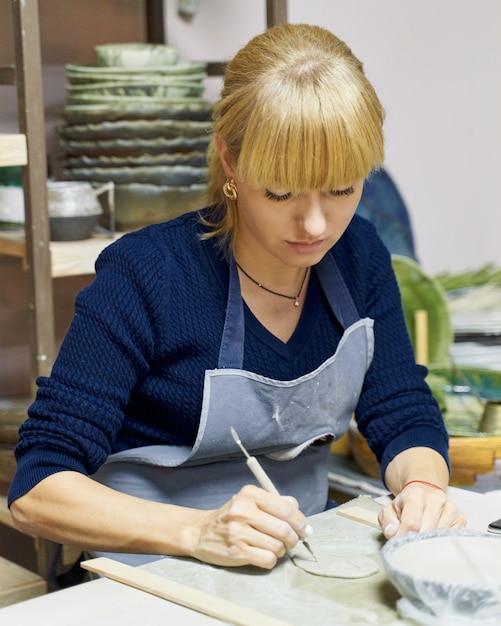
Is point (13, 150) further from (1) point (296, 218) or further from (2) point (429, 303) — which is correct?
(2) point (429, 303)

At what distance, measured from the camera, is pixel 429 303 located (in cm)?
228

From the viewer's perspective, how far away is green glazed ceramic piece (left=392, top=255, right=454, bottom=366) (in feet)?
7.42

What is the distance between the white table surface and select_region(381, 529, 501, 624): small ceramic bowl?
46 mm

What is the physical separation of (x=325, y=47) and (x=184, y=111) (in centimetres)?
63

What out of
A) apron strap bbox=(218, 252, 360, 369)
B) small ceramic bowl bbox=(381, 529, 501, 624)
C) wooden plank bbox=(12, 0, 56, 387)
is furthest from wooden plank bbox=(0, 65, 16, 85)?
small ceramic bowl bbox=(381, 529, 501, 624)

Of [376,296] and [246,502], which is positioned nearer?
[246,502]

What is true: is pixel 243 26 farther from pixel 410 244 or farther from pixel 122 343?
pixel 122 343

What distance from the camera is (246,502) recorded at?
3.77 feet

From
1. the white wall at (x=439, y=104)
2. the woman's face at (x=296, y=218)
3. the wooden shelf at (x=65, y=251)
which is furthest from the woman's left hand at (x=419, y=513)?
the white wall at (x=439, y=104)

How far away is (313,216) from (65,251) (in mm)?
665

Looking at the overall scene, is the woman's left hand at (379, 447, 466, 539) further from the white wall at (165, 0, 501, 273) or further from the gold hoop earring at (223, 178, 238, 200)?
the white wall at (165, 0, 501, 273)

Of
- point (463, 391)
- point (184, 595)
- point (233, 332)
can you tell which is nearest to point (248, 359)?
point (233, 332)

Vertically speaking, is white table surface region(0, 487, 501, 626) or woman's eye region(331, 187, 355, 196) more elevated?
woman's eye region(331, 187, 355, 196)

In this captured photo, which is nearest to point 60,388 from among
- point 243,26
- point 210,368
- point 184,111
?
point 210,368
